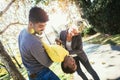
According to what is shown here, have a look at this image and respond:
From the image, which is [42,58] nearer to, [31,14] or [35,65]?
[35,65]

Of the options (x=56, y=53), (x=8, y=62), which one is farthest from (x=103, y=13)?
(x=56, y=53)

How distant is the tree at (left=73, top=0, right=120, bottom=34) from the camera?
58.7ft

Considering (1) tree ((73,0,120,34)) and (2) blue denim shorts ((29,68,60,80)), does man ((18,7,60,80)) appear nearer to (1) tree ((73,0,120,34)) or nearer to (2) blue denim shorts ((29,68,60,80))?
(2) blue denim shorts ((29,68,60,80))

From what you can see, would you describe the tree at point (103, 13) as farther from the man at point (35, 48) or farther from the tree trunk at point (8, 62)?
the man at point (35, 48)

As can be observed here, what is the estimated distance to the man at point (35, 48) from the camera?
3350mm

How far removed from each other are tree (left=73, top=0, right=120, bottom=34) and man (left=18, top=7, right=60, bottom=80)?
48.2 ft

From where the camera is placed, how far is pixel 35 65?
11.7 feet

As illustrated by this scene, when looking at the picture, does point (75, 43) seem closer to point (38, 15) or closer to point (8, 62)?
point (8, 62)

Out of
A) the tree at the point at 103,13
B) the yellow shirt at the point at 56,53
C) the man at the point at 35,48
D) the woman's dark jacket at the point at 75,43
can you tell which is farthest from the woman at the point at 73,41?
the tree at the point at 103,13

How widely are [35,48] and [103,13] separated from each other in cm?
1581

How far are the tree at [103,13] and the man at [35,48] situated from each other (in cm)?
1468

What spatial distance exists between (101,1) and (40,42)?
1543cm

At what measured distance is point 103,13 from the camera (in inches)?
734

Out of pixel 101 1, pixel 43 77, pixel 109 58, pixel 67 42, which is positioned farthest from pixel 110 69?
pixel 101 1
